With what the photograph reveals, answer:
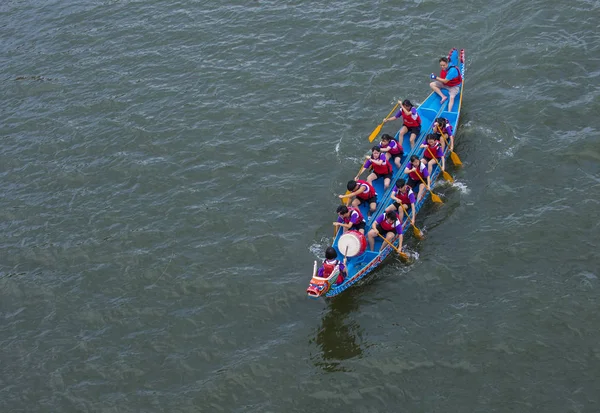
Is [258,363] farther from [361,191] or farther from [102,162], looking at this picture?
[102,162]

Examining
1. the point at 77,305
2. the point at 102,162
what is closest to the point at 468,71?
the point at 102,162

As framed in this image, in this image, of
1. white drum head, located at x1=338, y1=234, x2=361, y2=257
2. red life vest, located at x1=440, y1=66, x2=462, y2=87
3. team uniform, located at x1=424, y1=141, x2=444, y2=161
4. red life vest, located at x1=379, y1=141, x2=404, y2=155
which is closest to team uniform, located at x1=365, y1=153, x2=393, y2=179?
red life vest, located at x1=379, y1=141, x2=404, y2=155

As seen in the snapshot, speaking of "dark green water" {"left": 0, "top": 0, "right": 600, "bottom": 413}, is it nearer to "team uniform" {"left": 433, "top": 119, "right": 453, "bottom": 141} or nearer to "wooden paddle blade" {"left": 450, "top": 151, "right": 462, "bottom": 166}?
"wooden paddle blade" {"left": 450, "top": 151, "right": 462, "bottom": 166}

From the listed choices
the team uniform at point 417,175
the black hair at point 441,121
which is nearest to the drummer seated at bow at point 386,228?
the team uniform at point 417,175

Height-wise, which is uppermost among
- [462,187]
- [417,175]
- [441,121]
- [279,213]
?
[441,121]

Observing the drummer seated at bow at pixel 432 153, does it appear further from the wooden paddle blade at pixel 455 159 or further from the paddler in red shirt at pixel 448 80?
the paddler in red shirt at pixel 448 80

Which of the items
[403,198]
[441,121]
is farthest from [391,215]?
[441,121]

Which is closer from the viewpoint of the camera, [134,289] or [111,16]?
[134,289]

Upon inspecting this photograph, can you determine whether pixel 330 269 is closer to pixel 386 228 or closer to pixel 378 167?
pixel 386 228
